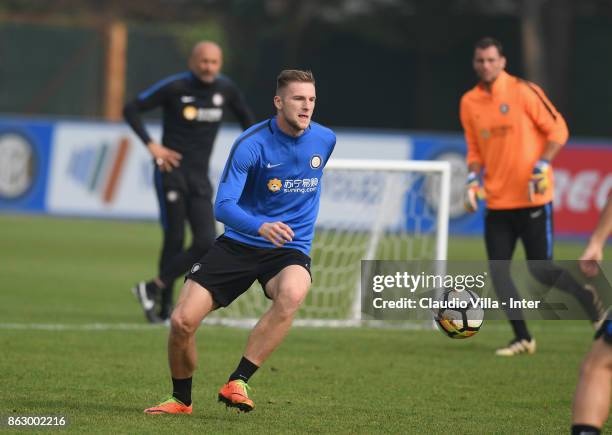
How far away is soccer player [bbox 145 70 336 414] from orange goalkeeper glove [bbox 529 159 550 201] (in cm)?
302

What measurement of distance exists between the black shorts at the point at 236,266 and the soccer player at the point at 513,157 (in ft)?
10.4

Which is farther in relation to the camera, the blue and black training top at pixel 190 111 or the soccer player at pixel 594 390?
the blue and black training top at pixel 190 111

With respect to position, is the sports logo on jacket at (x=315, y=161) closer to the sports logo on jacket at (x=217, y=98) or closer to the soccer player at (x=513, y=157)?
the soccer player at (x=513, y=157)

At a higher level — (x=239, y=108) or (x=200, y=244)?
(x=239, y=108)

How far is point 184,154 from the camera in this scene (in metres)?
11.0

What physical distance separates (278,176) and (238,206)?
0.32m

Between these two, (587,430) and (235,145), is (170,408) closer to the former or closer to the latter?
(235,145)

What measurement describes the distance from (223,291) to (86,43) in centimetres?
2253

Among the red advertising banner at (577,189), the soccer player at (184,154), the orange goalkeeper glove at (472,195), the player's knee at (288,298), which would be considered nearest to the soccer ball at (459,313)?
the player's knee at (288,298)

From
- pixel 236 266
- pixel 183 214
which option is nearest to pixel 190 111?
pixel 183 214

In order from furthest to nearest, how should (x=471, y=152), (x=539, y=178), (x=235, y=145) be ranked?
1. (x=471, y=152)
2. (x=539, y=178)
3. (x=235, y=145)

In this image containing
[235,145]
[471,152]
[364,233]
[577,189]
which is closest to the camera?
[235,145]

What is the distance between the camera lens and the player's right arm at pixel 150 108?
1076cm

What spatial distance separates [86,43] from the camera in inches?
1128
